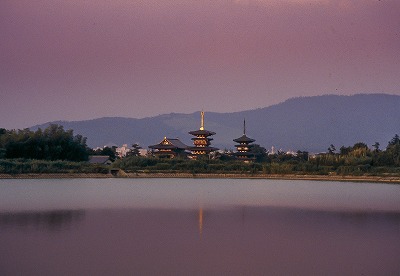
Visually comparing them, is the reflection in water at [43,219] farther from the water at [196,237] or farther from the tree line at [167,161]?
the tree line at [167,161]

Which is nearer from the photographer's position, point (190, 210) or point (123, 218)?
point (123, 218)

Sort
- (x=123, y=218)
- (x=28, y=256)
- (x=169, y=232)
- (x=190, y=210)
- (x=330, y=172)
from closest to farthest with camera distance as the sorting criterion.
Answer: (x=28, y=256), (x=169, y=232), (x=123, y=218), (x=190, y=210), (x=330, y=172)

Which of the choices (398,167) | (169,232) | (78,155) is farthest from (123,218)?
(78,155)

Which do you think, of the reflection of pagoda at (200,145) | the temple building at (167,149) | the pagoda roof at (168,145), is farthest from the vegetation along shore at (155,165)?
the reflection of pagoda at (200,145)

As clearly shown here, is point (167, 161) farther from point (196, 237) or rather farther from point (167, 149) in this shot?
point (196, 237)

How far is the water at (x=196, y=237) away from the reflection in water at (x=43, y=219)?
0.03 meters

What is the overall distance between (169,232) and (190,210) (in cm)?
594

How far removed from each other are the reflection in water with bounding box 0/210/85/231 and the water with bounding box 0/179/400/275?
0.09ft

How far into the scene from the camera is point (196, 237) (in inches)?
627

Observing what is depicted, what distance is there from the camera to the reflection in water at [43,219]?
1750 cm

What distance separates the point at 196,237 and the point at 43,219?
17.9 feet

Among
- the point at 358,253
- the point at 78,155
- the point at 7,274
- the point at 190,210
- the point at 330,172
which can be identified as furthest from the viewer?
the point at 78,155

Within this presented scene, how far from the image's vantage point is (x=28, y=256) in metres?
12.9

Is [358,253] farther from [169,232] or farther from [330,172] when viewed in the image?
[330,172]
